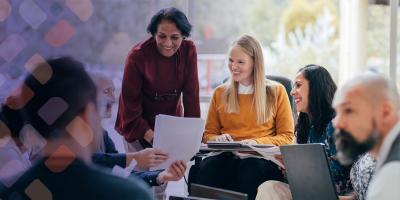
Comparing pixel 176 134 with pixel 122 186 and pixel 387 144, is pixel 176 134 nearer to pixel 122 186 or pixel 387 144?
pixel 387 144

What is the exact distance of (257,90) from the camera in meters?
3.76

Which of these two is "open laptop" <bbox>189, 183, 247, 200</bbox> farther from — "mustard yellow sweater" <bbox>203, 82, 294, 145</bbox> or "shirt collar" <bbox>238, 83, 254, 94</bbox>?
"shirt collar" <bbox>238, 83, 254, 94</bbox>

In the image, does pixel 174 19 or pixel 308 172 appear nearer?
pixel 308 172

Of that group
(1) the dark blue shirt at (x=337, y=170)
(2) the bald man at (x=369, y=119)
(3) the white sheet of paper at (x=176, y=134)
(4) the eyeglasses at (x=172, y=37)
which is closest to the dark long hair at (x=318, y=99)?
(1) the dark blue shirt at (x=337, y=170)

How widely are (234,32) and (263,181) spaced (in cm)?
215

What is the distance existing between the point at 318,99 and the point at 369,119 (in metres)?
1.68

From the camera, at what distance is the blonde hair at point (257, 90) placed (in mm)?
3748

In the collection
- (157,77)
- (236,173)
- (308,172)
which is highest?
(157,77)

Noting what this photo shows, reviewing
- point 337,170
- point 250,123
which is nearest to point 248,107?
point 250,123

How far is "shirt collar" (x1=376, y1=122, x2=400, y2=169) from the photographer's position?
1.65 metres

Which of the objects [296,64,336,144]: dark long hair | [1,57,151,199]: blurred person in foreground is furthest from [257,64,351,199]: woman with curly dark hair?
[1,57,151,199]: blurred person in foreground

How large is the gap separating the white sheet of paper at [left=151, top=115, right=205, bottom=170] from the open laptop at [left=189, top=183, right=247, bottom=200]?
158 mm

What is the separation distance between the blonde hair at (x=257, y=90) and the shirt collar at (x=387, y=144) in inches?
79.9

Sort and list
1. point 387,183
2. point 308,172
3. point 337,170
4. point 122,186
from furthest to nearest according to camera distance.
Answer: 1. point 337,170
2. point 308,172
3. point 387,183
4. point 122,186
